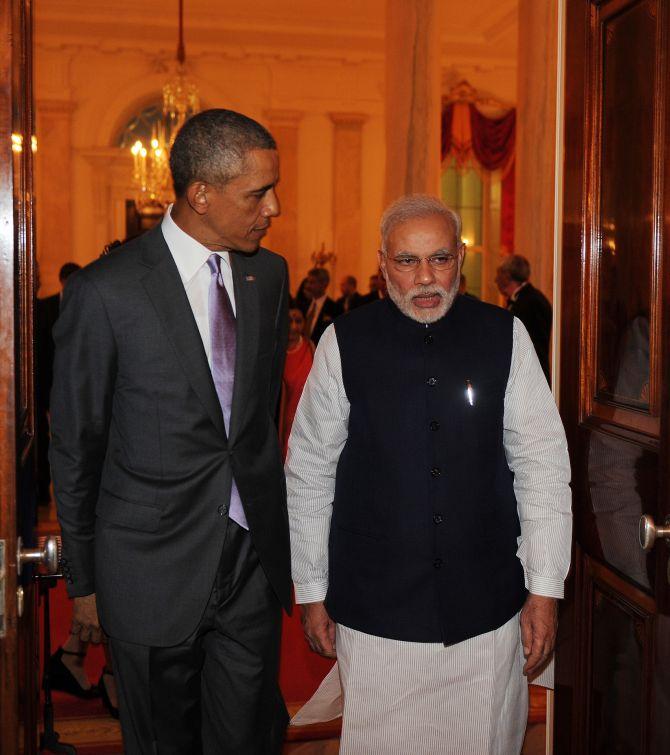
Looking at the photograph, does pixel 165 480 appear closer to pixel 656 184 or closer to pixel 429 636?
pixel 429 636

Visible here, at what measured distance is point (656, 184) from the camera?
80.4 inches

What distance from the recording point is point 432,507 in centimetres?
222

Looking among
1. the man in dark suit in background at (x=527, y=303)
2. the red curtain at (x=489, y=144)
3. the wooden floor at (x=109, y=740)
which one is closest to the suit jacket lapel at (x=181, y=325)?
the wooden floor at (x=109, y=740)

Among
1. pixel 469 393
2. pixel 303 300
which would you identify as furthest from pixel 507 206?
pixel 469 393

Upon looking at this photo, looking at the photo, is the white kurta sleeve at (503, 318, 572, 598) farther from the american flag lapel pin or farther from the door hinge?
the door hinge

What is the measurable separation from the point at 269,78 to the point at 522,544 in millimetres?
13339

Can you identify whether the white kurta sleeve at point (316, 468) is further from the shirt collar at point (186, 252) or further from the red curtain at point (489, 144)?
the red curtain at point (489, 144)

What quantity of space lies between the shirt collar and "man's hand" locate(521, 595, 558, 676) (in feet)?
3.55

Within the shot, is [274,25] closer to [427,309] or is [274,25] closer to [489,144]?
[489,144]

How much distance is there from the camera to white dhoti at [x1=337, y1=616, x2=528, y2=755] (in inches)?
89.0

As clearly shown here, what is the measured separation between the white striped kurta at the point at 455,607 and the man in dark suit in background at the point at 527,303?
427cm

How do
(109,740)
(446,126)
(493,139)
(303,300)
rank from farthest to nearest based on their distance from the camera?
(493,139), (446,126), (303,300), (109,740)

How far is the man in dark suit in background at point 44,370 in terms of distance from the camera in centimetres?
662

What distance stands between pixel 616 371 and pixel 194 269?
1.02 metres
